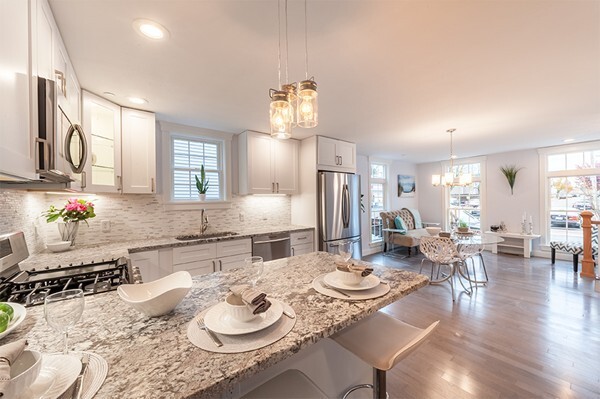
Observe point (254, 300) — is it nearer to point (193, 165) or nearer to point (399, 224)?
point (193, 165)

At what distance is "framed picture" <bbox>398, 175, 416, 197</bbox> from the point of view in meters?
6.59

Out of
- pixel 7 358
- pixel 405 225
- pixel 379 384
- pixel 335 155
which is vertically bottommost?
pixel 379 384

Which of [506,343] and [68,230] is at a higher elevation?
[68,230]

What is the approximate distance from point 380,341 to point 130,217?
2939 mm

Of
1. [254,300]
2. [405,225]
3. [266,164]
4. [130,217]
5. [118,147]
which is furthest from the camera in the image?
[405,225]

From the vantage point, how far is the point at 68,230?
223 cm

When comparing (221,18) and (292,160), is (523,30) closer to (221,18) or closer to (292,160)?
(221,18)

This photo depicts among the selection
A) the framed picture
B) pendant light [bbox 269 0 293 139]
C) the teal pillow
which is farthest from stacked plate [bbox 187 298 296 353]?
the framed picture

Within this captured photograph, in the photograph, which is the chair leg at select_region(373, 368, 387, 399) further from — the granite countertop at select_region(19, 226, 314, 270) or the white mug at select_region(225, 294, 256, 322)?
the granite countertop at select_region(19, 226, 314, 270)

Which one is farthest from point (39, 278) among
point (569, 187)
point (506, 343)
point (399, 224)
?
point (569, 187)

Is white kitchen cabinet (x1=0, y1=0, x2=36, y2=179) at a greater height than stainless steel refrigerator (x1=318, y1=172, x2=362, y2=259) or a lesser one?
greater

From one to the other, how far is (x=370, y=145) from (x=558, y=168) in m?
4.00

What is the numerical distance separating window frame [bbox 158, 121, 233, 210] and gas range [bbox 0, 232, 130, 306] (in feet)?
4.90

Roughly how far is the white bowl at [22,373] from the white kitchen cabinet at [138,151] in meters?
2.30
